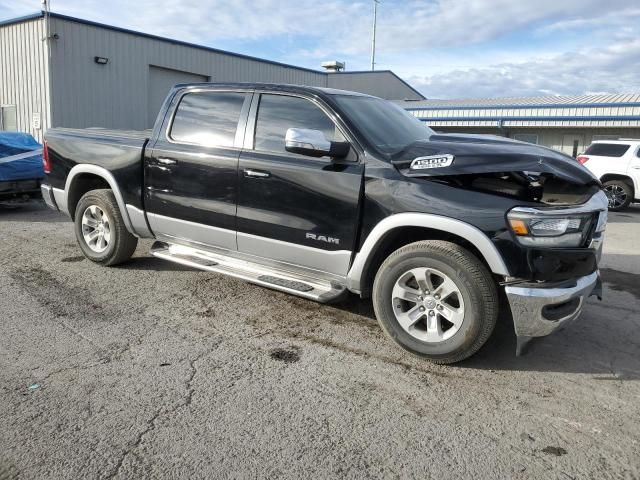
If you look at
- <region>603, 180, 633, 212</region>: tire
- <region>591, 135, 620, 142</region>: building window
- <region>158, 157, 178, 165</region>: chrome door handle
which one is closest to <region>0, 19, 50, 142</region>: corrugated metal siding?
<region>158, 157, 178, 165</region>: chrome door handle

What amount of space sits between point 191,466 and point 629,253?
7.30m

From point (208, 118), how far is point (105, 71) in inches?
554

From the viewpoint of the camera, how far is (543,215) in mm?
3311

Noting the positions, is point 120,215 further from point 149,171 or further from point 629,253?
point 629,253

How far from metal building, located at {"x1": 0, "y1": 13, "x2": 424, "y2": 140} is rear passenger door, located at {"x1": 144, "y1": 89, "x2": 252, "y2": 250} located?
12931 millimetres

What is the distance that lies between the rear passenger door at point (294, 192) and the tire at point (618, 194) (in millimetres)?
11384

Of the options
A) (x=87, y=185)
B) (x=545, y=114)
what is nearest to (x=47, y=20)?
(x=87, y=185)

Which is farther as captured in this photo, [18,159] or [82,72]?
[82,72]

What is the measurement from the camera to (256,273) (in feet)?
14.9

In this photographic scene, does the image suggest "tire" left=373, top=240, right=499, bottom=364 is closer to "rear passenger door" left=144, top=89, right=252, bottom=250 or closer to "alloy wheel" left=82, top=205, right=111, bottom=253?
"rear passenger door" left=144, top=89, right=252, bottom=250

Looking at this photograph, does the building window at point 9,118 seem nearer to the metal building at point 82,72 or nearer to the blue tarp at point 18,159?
the metal building at point 82,72

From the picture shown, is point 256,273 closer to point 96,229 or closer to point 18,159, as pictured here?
point 96,229

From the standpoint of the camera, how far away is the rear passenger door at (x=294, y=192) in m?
4.02

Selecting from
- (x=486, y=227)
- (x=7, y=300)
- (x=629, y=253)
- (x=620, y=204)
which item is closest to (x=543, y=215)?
(x=486, y=227)
